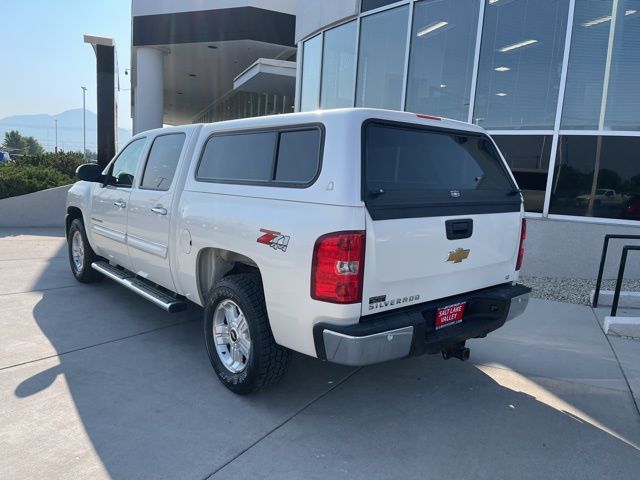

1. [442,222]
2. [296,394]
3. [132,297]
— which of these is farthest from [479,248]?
[132,297]

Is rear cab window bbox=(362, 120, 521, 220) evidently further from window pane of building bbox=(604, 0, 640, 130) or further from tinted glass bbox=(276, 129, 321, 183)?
window pane of building bbox=(604, 0, 640, 130)

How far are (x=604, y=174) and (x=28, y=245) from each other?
9990 millimetres

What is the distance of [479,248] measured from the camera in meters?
3.56

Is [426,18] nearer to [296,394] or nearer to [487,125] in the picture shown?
[487,125]

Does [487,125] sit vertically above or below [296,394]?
above

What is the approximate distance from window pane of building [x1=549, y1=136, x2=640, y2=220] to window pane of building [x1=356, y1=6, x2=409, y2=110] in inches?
133

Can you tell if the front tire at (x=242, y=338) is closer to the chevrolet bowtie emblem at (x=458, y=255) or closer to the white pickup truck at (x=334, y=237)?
the white pickup truck at (x=334, y=237)

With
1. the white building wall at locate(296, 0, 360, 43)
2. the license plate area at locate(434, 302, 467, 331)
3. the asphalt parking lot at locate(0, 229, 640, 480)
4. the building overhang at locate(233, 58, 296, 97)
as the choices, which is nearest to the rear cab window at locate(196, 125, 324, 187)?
the license plate area at locate(434, 302, 467, 331)

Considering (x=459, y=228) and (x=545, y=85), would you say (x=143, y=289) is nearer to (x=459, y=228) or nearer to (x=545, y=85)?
(x=459, y=228)

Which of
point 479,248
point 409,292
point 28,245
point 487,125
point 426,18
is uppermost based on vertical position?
point 426,18

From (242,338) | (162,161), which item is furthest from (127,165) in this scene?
(242,338)

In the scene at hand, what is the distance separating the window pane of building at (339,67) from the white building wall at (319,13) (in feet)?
0.84

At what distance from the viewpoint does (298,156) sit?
3.27 metres

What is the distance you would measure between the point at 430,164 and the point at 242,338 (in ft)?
6.25
